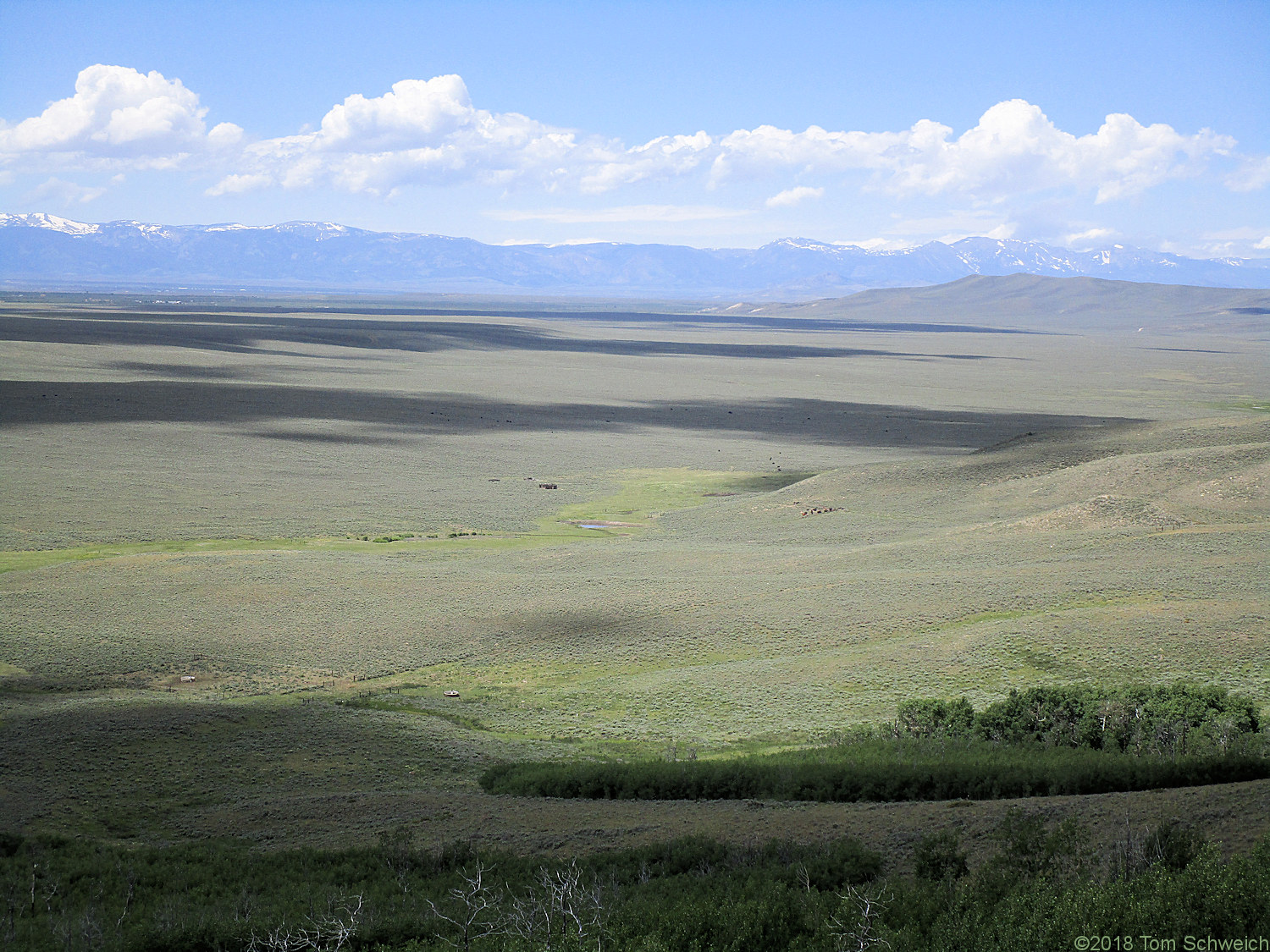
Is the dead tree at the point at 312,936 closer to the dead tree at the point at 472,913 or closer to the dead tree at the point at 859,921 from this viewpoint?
the dead tree at the point at 472,913

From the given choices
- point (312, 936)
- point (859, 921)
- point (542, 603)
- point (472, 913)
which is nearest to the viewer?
point (859, 921)

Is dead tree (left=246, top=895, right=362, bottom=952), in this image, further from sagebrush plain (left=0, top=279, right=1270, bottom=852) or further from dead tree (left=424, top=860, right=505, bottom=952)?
sagebrush plain (left=0, top=279, right=1270, bottom=852)

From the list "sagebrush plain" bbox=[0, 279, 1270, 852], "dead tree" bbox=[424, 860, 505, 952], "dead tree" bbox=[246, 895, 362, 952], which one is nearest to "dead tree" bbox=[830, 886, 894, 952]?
"sagebrush plain" bbox=[0, 279, 1270, 852]

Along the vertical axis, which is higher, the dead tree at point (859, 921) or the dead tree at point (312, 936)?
the dead tree at point (859, 921)

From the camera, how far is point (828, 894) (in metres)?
13.6

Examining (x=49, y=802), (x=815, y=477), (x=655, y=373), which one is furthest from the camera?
(x=655, y=373)

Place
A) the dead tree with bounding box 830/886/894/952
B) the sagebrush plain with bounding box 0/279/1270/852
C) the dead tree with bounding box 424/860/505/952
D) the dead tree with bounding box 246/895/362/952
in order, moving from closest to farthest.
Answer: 1. the dead tree with bounding box 830/886/894/952
2. the dead tree with bounding box 246/895/362/952
3. the dead tree with bounding box 424/860/505/952
4. the sagebrush plain with bounding box 0/279/1270/852

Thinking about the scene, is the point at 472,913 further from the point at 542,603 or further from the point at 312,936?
the point at 542,603

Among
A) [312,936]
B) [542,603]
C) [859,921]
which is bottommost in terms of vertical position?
[542,603]

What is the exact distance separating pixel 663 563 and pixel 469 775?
69.6 ft

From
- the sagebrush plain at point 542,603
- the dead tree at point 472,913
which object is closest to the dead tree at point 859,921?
the sagebrush plain at point 542,603

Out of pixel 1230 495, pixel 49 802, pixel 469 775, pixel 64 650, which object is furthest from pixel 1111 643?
pixel 64 650

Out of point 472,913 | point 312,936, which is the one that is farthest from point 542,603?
point 312,936

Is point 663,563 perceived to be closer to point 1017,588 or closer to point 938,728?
point 1017,588
